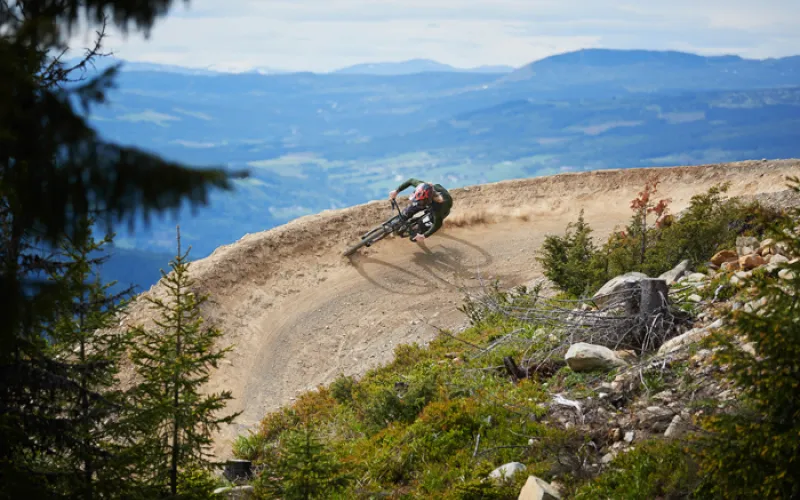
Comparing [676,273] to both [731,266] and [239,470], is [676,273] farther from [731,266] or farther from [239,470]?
[239,470]

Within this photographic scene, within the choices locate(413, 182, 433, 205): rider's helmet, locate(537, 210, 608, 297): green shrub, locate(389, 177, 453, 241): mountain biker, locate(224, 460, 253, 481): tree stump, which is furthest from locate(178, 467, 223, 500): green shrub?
locate(413, 182, 433, 205): rider's helmet

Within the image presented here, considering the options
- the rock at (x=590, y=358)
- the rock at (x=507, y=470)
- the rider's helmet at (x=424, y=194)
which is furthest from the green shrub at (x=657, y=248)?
the rock at (x=507, y=470)

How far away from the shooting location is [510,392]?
10000mm

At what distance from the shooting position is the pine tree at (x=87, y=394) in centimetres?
643

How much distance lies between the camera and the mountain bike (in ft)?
66.0

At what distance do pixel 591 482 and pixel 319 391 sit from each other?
8057mm

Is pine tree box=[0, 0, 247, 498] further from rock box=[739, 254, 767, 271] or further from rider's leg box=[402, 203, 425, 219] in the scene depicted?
rider's leg box=[402, 203, 425, 219]

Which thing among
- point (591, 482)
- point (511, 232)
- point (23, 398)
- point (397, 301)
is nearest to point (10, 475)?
point (23, 398)

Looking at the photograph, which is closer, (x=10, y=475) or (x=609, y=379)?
(x=10, y=475)

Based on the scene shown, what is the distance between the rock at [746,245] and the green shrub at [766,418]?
7.19 m

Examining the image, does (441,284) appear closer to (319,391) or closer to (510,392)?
(319,391)

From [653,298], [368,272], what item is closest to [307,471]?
[653,298]

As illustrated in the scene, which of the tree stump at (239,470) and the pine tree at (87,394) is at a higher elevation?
the pine tree at (87,394)

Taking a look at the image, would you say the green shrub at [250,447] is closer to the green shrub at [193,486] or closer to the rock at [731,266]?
the green shrub at [193,486]
